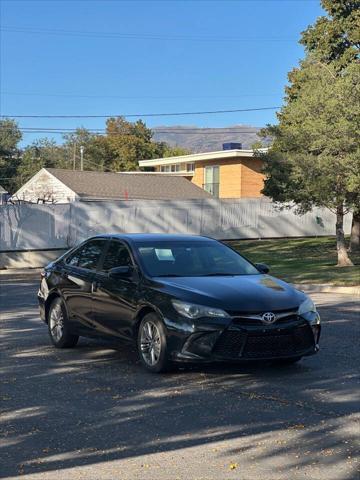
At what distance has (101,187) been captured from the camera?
4191cm

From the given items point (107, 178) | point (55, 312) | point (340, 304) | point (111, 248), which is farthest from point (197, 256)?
point (107, 178)

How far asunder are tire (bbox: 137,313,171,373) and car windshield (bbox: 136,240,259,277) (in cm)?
61

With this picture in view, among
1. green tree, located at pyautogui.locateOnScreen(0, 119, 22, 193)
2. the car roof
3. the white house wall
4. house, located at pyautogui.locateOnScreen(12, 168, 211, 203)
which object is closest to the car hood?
the car roof

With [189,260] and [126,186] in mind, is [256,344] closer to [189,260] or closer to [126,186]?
[189,260]

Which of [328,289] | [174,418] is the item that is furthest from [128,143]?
[174,418]

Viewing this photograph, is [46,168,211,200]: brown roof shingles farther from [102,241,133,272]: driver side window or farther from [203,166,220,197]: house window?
[102,241,133,272]: driver side window

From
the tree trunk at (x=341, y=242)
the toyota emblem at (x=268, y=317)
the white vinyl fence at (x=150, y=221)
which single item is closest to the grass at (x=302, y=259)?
the tree trunk at (x=341, y=242)

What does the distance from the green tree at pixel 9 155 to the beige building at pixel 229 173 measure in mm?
36765

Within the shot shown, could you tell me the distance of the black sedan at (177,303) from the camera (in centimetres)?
692

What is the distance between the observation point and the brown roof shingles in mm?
41219

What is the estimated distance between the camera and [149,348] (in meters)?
7.53

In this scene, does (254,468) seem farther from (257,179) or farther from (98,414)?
(257,179)

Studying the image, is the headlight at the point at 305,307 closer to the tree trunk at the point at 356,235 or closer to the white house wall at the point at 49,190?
the tree trunk at the point at 356,235

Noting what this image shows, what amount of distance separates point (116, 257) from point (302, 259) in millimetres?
19422
